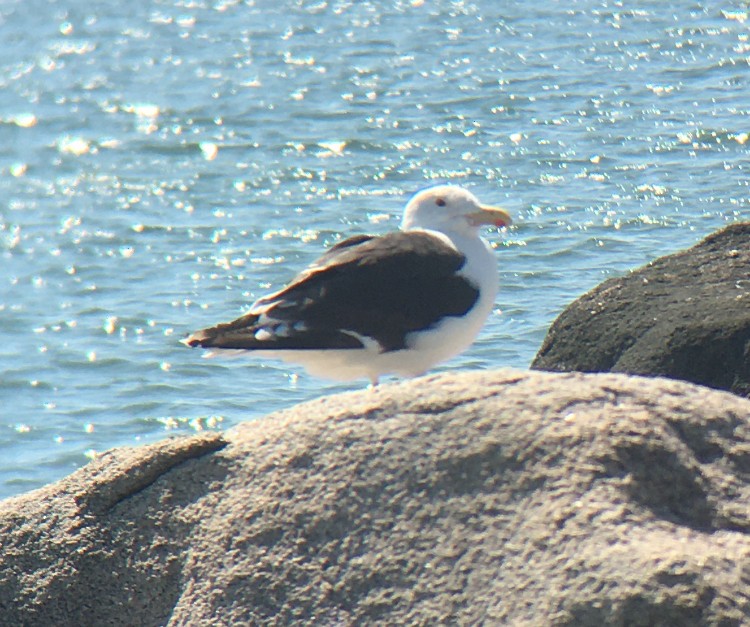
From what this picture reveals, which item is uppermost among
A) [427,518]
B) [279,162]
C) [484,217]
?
[484,217]

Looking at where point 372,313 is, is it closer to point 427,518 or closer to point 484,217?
point 484,217

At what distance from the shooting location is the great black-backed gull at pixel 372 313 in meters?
6.32

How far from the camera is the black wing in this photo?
631cm

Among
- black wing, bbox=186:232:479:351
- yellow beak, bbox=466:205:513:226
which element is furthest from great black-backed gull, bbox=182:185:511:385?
yellow beak, bbox=466:205:513:226

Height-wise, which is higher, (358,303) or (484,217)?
(484,217)

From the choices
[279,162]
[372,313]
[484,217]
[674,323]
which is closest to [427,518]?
[674,323]

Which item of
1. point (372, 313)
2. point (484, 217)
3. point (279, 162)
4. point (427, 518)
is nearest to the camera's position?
point (427, 518)

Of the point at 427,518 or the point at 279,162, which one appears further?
the point at 279,162

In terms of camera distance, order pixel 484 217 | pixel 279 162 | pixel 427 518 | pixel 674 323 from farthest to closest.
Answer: pixel 279 162, pixel 484 217, pixel 674 323, pixel 427 518

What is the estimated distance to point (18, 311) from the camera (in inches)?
503

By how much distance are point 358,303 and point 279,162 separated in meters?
9.15

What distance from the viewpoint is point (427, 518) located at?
13.0 feet

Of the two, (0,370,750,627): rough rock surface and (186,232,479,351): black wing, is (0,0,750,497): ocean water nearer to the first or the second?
(186,232,479,351): black wing

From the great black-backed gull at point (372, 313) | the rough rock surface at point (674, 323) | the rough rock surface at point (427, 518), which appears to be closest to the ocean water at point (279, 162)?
the great black-backed gull at point (372, 313)
